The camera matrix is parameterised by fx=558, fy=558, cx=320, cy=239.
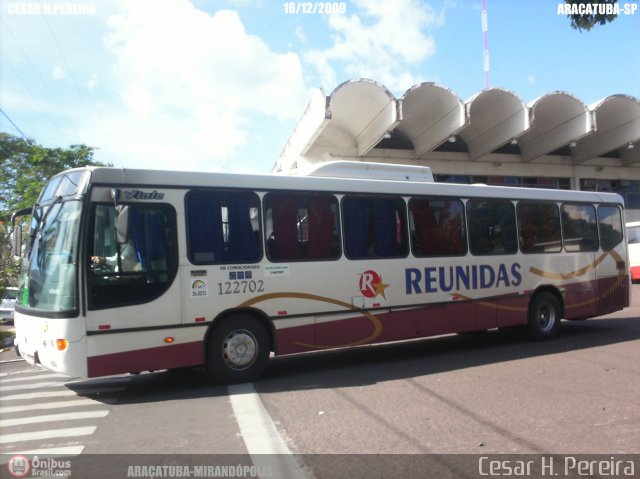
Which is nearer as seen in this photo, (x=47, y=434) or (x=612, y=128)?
(x=47, y=434)

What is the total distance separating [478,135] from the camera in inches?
1013

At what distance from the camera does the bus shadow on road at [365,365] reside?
7656 mm

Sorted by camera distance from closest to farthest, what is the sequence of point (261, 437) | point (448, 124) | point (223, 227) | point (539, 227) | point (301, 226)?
point (261, 437)
point (223, 227)
point (301, 226)
point (539, 227)
point (448, 124)

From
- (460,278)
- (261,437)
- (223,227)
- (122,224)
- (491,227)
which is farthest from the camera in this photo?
(491,227)

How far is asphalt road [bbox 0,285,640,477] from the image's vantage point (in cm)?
521

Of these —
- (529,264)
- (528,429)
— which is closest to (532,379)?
(528,429)

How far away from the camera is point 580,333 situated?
1211 centimetres

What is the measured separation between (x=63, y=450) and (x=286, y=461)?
2174mm

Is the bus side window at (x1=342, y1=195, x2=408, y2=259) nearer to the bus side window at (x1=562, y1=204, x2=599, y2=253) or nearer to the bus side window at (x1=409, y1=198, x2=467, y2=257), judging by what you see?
the bus side window at (x1=409, y1=198, x2=467, y2=257)

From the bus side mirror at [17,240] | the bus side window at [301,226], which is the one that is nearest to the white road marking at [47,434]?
the bus side mirror at [17,240]

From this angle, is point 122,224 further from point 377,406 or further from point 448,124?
point 448,124

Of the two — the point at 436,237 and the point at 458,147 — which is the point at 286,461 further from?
the point at 458,147

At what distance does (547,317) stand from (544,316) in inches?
3.3

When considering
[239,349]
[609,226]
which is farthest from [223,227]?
[609,226]
